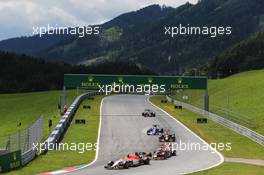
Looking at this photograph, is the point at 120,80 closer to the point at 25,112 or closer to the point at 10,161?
the point at 25,112

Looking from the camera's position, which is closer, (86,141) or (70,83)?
(86,141)

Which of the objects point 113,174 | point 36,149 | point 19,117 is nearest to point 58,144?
point 36,149

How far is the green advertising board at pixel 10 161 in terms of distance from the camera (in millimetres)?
32594

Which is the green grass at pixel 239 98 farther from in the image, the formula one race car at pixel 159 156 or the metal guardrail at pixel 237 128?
the formula one race car at pixel 159 156

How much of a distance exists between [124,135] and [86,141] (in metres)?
5.76

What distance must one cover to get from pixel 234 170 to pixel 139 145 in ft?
46.1

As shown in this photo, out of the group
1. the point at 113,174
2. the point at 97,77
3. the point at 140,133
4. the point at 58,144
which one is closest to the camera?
the point at 113,174

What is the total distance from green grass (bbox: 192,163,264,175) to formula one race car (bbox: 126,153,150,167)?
421cm

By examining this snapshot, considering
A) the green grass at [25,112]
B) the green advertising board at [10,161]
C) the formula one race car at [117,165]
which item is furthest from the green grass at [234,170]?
the green grass at [25,112]

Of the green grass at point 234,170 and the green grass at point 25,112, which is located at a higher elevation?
the green grass at point 25,112

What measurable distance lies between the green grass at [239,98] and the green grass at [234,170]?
21.2 metres

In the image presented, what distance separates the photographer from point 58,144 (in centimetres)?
4766

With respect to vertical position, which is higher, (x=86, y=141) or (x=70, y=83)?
(x=70, y=83)

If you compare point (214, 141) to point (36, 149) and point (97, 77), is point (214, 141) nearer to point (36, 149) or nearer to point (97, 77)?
point (36, 149)
